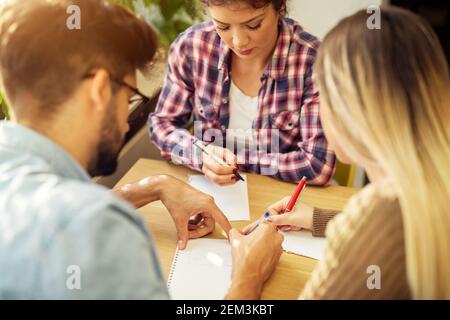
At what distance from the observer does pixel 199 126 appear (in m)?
1.67

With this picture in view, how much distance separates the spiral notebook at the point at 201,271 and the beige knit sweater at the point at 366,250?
0.25 m

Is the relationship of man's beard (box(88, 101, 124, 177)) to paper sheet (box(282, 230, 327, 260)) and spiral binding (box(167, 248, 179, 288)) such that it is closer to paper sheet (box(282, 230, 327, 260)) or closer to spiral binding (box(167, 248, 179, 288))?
spiral binding (box(167, 248, 179, 288))

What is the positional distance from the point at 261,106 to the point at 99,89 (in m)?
0.83

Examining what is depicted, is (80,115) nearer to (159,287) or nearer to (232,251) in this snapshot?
(159,287)

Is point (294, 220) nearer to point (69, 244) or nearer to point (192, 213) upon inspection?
point (192, 213)

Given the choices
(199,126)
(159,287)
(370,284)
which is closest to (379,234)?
(370,284)

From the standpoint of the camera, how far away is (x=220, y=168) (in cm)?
138

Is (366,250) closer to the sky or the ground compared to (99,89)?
closer to the ground

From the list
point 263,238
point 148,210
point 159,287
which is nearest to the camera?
point 159,287

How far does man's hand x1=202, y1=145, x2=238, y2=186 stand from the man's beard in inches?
18.5

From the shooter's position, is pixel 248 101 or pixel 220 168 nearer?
pixel 220 168

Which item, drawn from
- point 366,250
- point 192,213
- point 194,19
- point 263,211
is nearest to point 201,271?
point 192,213

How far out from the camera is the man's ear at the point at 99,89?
0.82 metres

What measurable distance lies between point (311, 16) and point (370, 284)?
1692 mm
